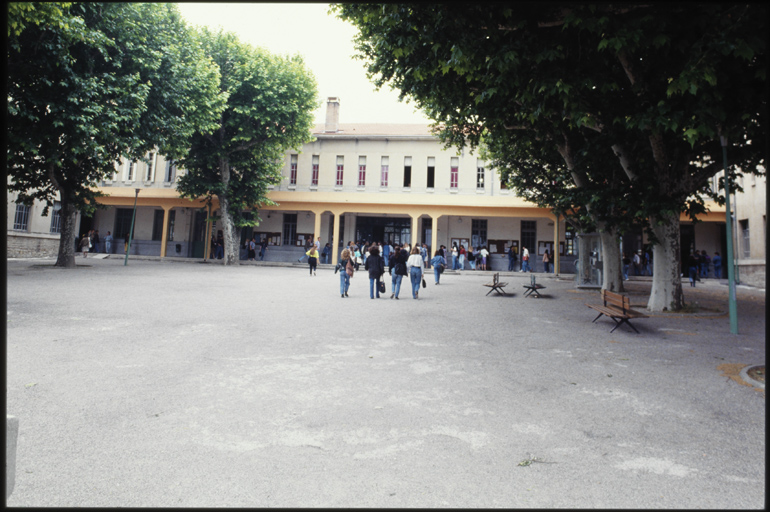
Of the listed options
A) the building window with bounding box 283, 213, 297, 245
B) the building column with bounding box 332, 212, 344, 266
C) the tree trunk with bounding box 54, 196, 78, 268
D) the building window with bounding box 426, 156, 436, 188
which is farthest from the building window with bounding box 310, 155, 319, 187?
the tree trunk with bounding box 54, 196, 78, 268

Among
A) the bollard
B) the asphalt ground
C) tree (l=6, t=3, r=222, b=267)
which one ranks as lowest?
the asphalt ground

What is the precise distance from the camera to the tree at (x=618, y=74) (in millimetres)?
5875

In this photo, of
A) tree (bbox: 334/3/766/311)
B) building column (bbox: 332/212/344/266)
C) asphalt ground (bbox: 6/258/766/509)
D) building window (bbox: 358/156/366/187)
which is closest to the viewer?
asphalt ground (bbox: 6/258/766/509)

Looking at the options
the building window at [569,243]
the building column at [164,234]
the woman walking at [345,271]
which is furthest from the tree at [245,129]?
the building window at [569,243]

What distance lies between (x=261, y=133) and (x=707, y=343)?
70.4ft

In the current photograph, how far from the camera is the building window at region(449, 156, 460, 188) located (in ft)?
95.6

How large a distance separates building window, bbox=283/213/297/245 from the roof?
19.8ft

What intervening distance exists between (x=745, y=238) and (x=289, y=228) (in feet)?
84.6

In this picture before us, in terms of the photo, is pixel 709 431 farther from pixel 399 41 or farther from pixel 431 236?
pixel 431 236

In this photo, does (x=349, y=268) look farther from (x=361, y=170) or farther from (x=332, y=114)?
(x=332, y=114)

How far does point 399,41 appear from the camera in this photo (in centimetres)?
694

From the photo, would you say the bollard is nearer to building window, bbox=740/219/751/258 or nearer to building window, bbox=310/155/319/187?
building window, bbox=740/219/751/258

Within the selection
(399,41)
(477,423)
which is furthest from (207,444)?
(399,41)

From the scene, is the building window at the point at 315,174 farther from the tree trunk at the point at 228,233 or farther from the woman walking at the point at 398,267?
the woman walking at the point at 398,267
